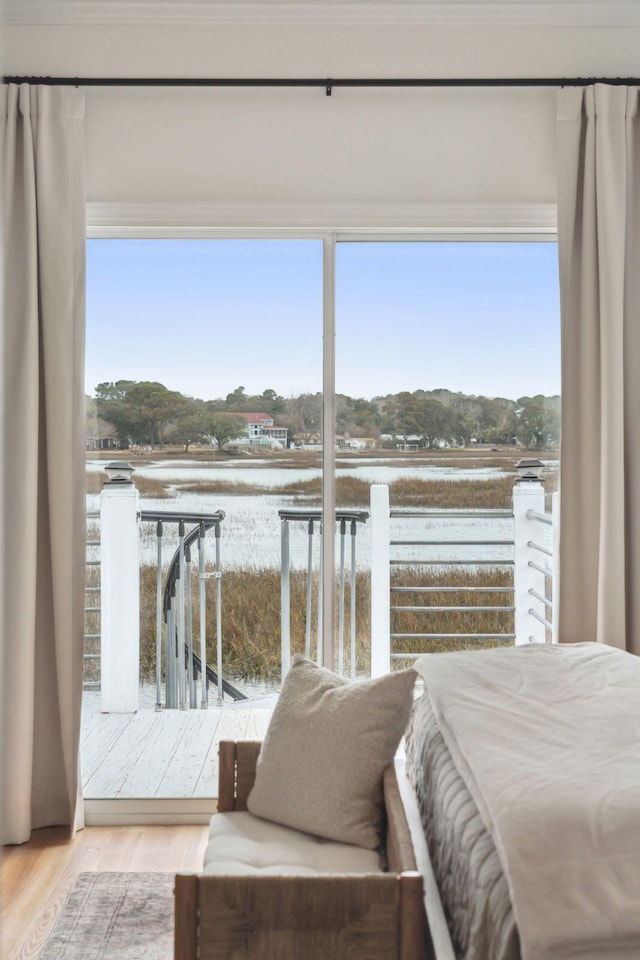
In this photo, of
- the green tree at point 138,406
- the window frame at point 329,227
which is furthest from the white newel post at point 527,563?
the green tree at point 138,406

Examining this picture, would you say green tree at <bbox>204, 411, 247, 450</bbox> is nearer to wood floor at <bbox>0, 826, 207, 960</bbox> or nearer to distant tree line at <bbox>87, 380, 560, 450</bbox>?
distant tree line at <bbox>87, 380, 560, 450</bbox>

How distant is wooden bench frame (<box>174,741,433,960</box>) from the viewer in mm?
1416

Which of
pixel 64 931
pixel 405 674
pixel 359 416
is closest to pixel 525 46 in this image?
pixel 359 416

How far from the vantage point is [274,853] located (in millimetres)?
1812

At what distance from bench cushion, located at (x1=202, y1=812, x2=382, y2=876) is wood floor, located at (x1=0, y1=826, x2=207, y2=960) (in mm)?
724

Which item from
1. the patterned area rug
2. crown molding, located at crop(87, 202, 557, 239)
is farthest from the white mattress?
crown molding, located at crop(87, 202, 557, 239)

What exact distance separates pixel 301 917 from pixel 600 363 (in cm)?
218

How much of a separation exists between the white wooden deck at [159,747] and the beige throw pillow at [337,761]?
1.05 m

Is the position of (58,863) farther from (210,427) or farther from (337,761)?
(210,427)

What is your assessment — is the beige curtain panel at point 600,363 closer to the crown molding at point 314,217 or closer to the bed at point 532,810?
the crown molding at point 314,217

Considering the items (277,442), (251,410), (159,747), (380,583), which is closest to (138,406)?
(251,410)

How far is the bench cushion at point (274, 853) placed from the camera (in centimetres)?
174

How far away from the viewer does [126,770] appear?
9.95 ft

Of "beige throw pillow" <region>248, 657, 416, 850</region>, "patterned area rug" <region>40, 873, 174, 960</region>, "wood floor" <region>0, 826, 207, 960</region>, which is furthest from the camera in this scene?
"wood floor" <region>0, 826, 207, 960</region>
